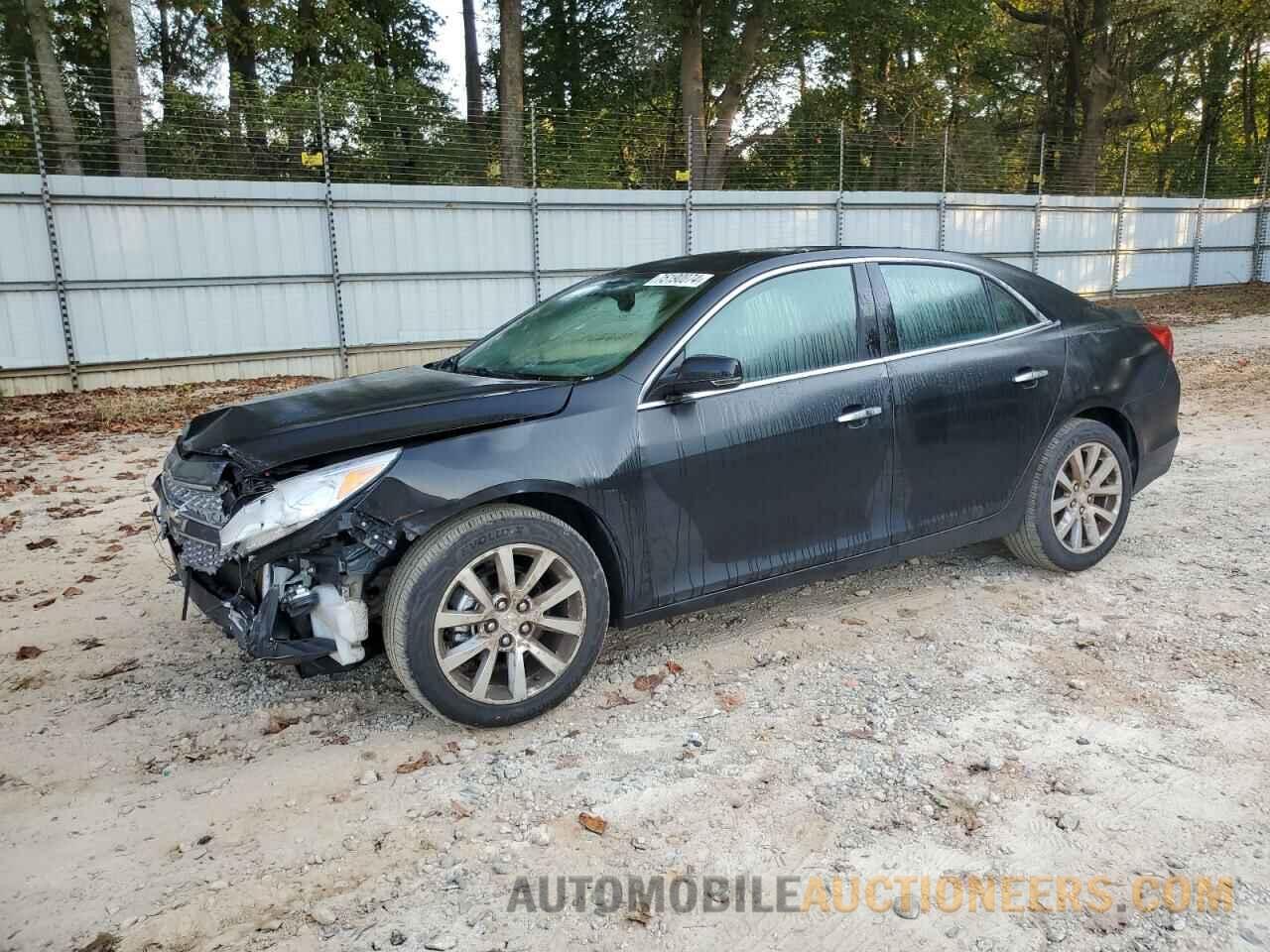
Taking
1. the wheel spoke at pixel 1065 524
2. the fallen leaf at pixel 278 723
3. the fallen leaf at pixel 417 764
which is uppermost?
the wheel spoke at pixel 1065 524

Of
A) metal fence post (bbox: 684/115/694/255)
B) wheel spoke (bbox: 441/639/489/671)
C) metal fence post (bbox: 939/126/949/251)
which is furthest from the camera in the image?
metal fence post (bbox: 939/126/949/251)

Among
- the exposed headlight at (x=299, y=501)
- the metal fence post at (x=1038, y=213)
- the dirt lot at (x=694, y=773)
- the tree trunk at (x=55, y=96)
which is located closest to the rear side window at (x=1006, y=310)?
the dirt lot at (x=694, y=773)

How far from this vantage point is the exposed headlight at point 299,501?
3.12 m

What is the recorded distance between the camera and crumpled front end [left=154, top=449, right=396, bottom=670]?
123 inches

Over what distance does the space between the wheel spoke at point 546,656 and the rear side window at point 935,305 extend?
6.62ft

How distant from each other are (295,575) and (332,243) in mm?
11135

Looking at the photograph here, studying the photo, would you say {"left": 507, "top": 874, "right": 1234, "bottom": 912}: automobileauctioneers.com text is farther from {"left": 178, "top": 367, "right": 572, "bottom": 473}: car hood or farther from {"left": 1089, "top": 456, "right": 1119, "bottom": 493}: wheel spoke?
{"left": 1089, "top": 456, "right": 1119, "bottom": 493}: wheel spoke

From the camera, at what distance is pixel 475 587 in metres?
3.24

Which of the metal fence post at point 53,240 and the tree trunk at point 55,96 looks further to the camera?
the tree trunk at point 55,96

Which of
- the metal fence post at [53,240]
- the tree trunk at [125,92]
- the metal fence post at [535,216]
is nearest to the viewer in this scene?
the metal fence post at [53,240]

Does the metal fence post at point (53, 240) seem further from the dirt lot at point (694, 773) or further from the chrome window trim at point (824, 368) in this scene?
the chrome window trim at point (824, 368)

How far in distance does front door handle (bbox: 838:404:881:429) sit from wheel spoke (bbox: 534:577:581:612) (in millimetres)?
1326

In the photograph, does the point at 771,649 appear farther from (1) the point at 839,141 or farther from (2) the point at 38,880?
(1) the point at 839,141

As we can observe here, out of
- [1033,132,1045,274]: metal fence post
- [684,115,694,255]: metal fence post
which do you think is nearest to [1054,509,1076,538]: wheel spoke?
[684,115,694,255]: metal fence post
